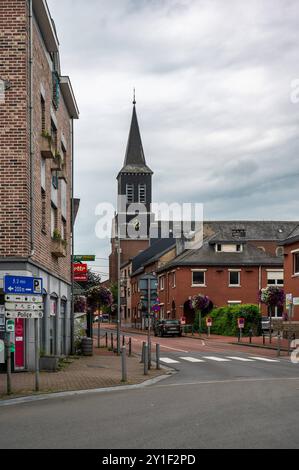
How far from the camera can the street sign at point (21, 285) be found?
1579 centimetres

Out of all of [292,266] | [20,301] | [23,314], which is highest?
[292,266]

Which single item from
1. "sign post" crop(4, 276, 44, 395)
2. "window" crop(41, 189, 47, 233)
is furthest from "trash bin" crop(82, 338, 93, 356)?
"sign post" crop(4, 276, 44, 395)

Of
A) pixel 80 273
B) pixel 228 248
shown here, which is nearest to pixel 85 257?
pixel 80 273

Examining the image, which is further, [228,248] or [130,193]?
[130,193]

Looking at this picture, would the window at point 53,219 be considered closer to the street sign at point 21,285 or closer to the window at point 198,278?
the street sign at point 21,285

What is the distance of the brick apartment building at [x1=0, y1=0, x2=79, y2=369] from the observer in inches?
803

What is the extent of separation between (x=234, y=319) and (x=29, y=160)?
3842 centimetres

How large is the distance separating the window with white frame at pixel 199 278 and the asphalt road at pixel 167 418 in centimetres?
5294

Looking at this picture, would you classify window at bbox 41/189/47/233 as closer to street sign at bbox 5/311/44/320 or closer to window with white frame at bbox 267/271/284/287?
street sign at bbox 5/311/44/320

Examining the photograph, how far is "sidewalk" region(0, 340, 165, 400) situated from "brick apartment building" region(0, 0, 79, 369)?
48.5 inches

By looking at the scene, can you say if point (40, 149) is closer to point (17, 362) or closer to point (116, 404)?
point (17, 362)

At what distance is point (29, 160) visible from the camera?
20875mm

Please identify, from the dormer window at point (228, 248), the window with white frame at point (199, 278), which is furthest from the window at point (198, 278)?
the dormer window at point (228, 248)

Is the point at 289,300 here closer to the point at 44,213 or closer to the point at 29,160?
the point at 44,213
